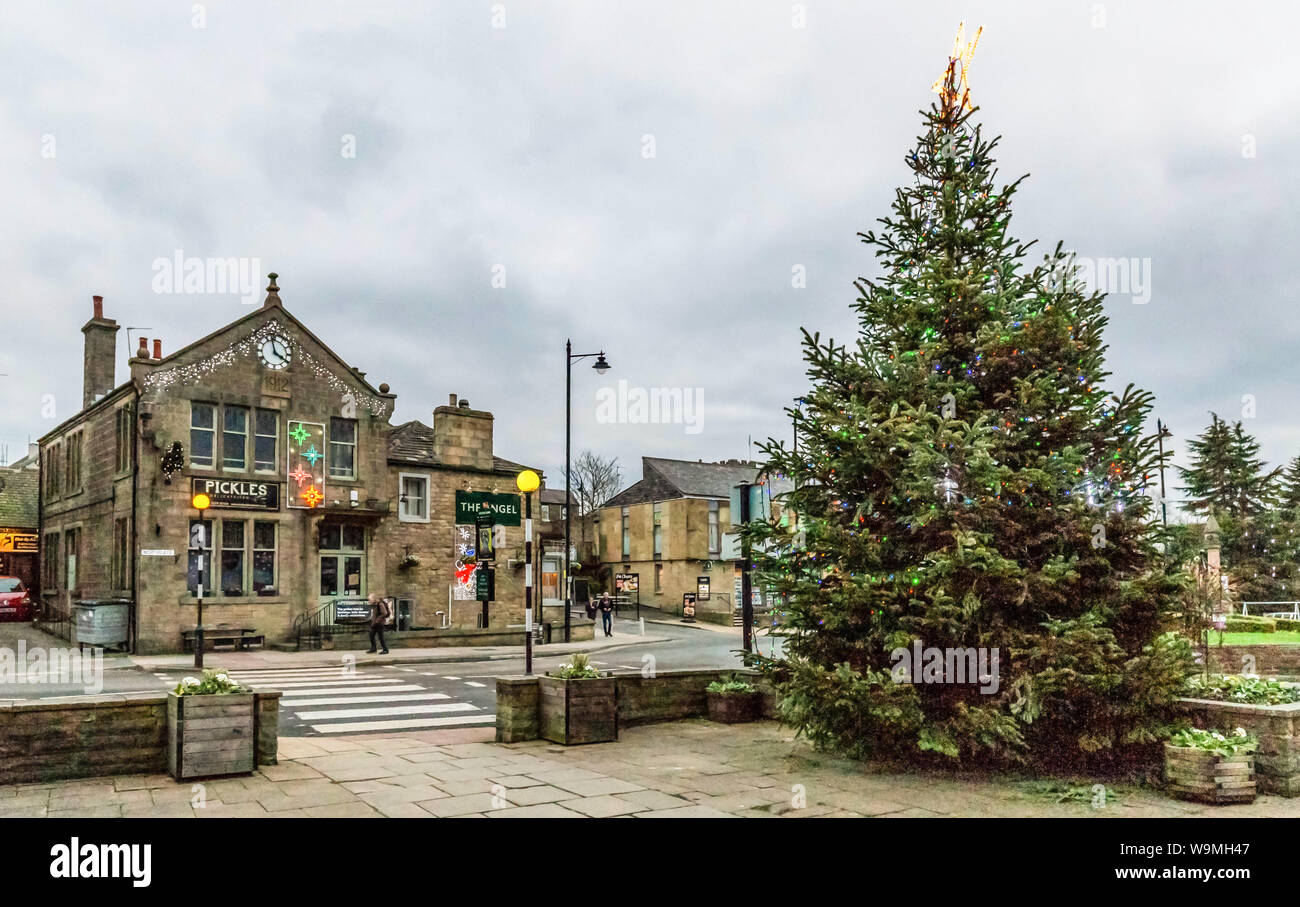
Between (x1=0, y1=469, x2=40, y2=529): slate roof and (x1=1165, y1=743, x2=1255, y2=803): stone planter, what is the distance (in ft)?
139

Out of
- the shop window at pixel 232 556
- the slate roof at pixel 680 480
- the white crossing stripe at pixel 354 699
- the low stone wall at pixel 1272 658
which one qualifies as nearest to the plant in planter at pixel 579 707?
the white crossing stripe at pixel 354 699

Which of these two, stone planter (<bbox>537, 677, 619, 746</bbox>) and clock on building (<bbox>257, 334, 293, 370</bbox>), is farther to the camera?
clock on building (<bbox>257, 334, 293, 370</bbox>)

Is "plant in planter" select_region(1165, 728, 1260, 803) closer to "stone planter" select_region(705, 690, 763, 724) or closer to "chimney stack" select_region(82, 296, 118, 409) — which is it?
"stone planter" select_region(705, 690, 763, 724)

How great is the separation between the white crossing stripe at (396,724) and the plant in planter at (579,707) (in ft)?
6.46

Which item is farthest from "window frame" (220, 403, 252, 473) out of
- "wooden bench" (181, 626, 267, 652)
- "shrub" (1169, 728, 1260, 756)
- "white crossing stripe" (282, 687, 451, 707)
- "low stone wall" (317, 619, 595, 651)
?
"shrub" (1169, 728, 1260, 756)

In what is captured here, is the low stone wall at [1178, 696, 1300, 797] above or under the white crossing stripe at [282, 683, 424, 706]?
above

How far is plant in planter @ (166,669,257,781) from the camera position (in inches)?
323

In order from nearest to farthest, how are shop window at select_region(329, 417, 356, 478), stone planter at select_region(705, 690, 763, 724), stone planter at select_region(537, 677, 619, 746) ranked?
stone planter at select_region(537, 677, 619, 746)
stone planter at select_region(705, 690, 763, 724)
shop window at select_region(329, 417, 356, 478)

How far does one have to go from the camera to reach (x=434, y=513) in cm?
3250

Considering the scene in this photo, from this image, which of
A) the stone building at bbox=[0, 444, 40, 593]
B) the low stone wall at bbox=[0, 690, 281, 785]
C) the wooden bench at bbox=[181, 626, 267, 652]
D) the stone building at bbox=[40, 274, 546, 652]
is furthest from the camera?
the stone building at bbox=[0, 444, 40, 593]

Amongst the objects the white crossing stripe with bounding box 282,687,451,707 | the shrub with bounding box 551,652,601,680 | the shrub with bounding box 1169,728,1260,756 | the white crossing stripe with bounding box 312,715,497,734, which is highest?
the shrub with bounding box 551,652,601,680

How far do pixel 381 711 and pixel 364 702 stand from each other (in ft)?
3.89
